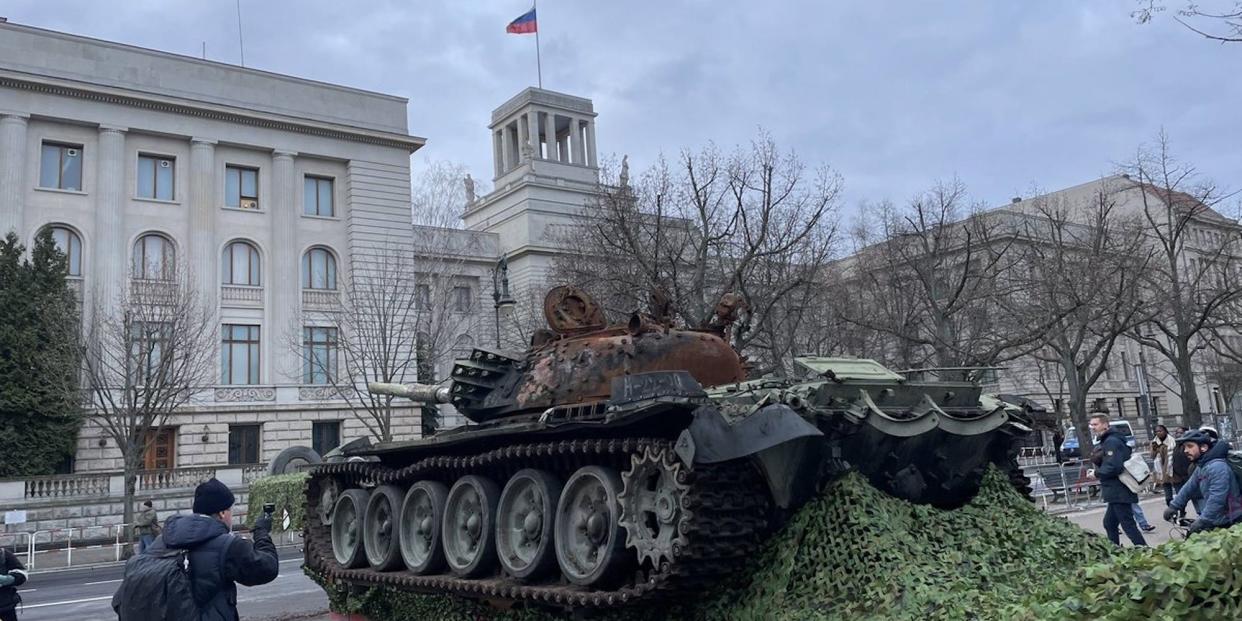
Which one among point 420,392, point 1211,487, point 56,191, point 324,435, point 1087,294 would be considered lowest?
point 1211,487

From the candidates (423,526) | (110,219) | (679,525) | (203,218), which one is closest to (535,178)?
(203,218)

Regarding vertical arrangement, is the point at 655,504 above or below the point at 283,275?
below

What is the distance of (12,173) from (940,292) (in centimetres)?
2965

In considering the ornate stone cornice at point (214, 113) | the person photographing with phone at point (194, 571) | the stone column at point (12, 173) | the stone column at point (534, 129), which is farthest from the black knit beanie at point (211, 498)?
the stone column at point (534, 129)

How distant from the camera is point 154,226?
33.8m

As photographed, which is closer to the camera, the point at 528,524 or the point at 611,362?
the point at 528,524

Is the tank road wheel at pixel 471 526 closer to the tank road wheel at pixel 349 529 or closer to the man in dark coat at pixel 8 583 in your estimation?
the tank road wheel at pixel 349 529

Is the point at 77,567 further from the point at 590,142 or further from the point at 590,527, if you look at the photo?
the point at 590,142

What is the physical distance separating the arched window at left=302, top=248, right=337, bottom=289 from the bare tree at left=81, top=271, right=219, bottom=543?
5.90 metres

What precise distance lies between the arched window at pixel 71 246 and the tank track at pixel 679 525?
28237 mm

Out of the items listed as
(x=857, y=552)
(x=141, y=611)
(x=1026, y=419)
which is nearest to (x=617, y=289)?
(x=1026, y=419)

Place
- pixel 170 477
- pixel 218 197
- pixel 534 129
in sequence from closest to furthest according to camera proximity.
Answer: pixel 170 477
pixel 218 197
pixel 534 129

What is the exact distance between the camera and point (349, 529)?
11.1 metres

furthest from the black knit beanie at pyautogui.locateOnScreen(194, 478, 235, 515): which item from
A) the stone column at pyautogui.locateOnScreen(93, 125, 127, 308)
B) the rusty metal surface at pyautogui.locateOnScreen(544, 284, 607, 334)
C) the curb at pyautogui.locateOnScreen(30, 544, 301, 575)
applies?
the stone column at pyautogui.locateOnScreen(93, 125, 127, 308)
